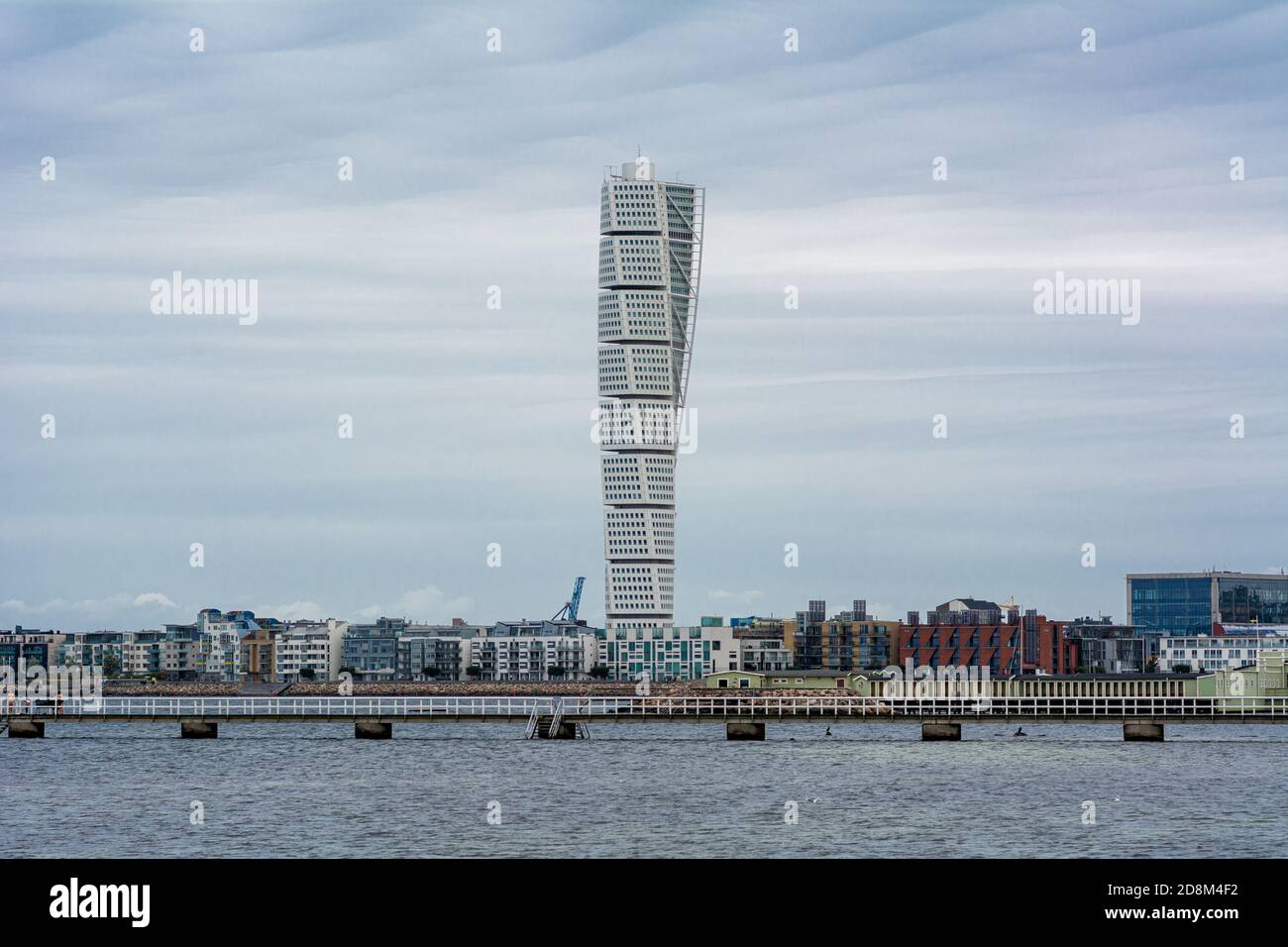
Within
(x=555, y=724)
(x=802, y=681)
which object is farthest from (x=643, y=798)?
(x=802, y=681)

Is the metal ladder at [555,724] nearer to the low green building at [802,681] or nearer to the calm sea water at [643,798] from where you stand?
the calm sea water at [643,798]

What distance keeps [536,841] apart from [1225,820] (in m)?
23.7

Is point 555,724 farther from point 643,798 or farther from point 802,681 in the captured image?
point 802,681

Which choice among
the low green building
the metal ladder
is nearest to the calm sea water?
the metal ladder

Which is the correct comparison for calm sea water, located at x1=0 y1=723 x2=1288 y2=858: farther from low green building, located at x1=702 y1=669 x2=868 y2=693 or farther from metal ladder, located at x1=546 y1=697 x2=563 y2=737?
low green building, located at x1=702 y1=669 x2=868 y2=693

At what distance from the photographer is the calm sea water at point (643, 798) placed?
54.5 metres

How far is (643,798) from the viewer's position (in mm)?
70938

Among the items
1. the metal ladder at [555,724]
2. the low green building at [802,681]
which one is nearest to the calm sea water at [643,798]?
the metal ladder at [555,724]

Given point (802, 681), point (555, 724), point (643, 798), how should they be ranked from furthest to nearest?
point (802, 681) < point (555, 724) < point (643, 798)

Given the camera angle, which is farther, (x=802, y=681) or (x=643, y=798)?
(x=802, y=681)
